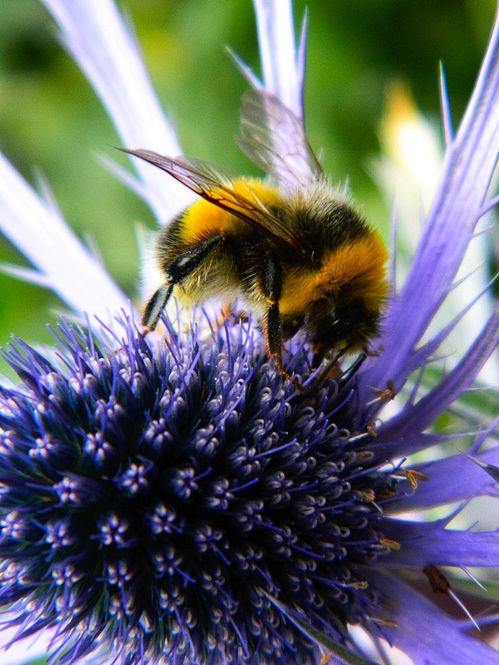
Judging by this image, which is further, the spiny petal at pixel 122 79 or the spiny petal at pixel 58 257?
the spiny petal at pixel 58 257

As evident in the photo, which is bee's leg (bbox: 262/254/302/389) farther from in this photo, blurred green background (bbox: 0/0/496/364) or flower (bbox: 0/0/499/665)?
blurred green background (bbox: 0/0/496/364)

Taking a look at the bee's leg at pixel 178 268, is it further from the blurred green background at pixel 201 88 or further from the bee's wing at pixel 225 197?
the blurred green background at pixel 201 88

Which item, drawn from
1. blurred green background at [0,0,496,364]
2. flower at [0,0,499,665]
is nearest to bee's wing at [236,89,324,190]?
flower at [0,0,499,665]

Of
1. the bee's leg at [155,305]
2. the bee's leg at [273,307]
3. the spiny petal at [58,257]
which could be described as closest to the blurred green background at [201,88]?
the spiny petal at [58,257]

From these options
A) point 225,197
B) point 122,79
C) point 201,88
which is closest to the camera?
point 225,197

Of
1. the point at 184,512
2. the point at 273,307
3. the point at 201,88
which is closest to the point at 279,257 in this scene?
the point at 273,307

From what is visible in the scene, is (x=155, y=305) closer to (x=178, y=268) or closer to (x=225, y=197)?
(x=178, y=268)
